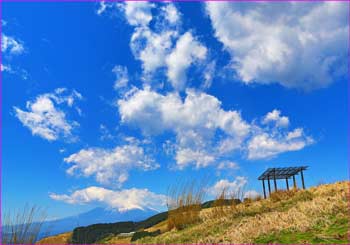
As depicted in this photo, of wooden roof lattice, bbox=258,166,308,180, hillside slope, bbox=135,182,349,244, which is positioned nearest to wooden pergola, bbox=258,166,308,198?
wooden roof lattice, bbox=258,166,308,180

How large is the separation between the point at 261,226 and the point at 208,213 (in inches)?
270

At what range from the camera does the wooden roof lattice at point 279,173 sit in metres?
28.9

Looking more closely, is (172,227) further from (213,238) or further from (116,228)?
(116,228)

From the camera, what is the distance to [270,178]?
97.7 ft

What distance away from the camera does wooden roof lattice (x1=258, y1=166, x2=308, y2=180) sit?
2888 cm

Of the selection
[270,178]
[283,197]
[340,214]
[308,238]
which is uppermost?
[270,178]

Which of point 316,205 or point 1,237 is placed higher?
point 316,205

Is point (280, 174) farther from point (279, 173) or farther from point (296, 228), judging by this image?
point (296, 228)

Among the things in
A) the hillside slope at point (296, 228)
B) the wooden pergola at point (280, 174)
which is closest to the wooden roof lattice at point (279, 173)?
the wooden pergola at point (280, 174)

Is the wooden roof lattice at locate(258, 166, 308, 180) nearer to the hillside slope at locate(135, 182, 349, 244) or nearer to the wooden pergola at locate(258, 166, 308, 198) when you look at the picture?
the wooden pergola at locate(258, 166, 308, 198)

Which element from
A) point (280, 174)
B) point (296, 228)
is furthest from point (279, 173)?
point (296, 228)

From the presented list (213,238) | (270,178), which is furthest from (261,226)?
(270,178)

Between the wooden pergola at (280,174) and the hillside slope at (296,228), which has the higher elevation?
the wooden pergola at (280,174)

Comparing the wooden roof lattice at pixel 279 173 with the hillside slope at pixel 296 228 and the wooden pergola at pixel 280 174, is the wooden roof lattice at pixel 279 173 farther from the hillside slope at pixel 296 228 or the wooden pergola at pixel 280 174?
the hillside slope at pixel 296 228
